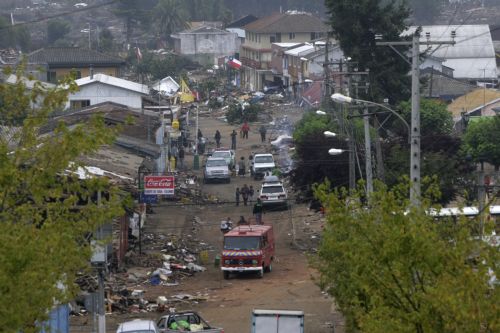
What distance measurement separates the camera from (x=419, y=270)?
1286cm

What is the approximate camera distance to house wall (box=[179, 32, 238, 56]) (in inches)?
4744

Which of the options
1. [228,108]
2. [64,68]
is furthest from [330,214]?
[228,108]

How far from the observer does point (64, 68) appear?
71.4 meters

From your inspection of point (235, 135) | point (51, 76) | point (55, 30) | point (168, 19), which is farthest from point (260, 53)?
point (55, 30)

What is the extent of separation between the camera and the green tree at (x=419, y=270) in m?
11.5

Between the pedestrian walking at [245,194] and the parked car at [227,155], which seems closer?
the pedestrian walking at [245,194]

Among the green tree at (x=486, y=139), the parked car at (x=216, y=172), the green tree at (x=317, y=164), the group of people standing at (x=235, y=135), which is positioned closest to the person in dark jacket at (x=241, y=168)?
the parked car at (x=216, y=172)

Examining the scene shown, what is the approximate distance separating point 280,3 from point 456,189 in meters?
143

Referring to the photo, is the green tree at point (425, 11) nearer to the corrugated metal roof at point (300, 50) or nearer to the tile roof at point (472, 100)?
the corrugated metal roof at point (300, 50)

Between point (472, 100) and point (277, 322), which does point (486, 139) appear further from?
point (277, 322)

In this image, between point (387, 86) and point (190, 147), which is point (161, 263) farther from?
point (190, 147)

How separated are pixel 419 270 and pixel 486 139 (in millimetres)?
35254

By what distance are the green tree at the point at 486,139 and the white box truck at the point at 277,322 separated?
24.9m

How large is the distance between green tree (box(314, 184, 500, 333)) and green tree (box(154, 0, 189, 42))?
403 ft
